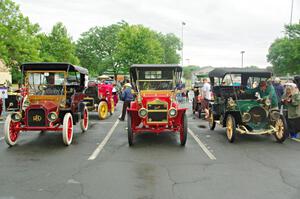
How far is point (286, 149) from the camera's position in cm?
747

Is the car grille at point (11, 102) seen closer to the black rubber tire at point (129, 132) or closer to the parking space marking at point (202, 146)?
the parking space marking at point (202, 146)

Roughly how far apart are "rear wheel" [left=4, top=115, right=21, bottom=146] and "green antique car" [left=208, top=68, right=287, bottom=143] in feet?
17.8

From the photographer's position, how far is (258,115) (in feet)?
27.3

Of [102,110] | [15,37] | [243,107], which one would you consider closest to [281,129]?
[243,107]

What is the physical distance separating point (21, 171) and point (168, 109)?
3.65 m

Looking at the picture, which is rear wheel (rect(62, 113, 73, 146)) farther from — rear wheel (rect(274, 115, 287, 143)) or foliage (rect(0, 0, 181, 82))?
foliage (rect(0, 0, 181, 82))

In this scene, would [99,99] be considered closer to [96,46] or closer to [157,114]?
[157,114]

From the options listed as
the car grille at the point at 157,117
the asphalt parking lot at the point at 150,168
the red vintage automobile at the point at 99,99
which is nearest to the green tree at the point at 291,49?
the red vintage automobile at the point at 99,99

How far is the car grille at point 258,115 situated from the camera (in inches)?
327

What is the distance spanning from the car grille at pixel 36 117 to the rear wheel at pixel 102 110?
5141mm

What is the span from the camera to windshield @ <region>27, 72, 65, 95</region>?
8.88m

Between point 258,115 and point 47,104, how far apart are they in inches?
216

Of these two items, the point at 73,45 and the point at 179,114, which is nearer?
the point at 179,114

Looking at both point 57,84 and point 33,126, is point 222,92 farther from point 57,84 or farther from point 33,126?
point 33,126
